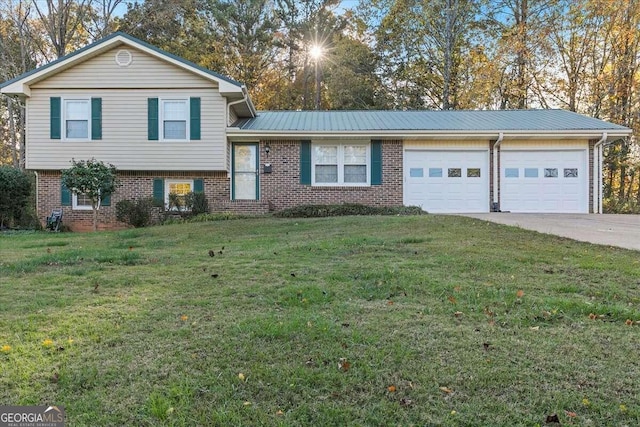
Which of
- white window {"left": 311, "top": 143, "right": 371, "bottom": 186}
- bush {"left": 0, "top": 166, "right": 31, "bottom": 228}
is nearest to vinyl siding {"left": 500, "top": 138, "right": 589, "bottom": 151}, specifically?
white window {"left": 311, "top": 143, "right": 371, "bottom": 186}

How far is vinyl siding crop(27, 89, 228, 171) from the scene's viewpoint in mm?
12891

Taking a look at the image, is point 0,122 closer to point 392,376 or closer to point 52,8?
point 52,8

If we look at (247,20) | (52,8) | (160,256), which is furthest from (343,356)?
(247,20)

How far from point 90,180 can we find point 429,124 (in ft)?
33.6

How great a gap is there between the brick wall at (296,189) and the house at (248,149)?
0.10ft

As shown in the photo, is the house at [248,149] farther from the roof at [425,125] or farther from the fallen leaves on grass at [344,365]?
the fallen leaves on grass at [344,365]

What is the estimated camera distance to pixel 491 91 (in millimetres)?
22812

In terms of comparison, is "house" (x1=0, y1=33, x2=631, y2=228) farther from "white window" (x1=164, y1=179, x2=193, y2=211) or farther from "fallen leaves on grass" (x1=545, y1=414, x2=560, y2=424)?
"fallen leaves on grass" (x1=545, y1=414, x2=560, y2=424)

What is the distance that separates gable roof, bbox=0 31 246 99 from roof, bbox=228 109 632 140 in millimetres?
1381

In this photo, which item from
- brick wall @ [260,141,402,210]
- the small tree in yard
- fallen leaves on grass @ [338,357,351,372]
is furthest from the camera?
brick wall @ [260,141,402,210]

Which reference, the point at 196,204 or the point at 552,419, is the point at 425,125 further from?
the point at 552,419

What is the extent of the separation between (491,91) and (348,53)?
8.01m

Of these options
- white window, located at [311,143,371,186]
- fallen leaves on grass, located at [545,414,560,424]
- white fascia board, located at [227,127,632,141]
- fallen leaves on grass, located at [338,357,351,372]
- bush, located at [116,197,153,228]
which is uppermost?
white fascia board, located at [227,127,632,141]

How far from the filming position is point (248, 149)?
44.6 feet
